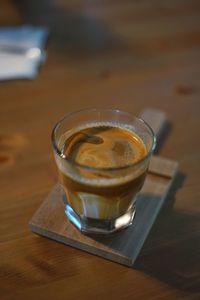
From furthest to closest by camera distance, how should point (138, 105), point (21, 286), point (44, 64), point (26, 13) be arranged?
point (26, 13)
point (44, 64)
point (138, 105)
point (21, 286)

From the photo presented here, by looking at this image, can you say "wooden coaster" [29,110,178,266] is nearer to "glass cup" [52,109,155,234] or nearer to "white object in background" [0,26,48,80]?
"glass cup" [52,109,155,234]

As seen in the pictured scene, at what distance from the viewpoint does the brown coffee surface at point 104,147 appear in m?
0.46

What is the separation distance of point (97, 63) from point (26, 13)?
0.35 metres

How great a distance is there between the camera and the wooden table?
Result: 0.44 meters

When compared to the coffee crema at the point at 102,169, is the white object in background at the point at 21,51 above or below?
below

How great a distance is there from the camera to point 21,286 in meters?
0.43

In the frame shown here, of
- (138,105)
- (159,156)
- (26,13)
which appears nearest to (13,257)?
(159,156)

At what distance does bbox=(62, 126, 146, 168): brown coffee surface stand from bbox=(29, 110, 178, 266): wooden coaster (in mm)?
66

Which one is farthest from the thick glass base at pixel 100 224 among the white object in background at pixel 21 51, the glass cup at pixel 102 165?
the white object in background at pixel 21 51

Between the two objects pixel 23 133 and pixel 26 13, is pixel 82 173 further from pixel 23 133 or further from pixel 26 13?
pixel 26 13

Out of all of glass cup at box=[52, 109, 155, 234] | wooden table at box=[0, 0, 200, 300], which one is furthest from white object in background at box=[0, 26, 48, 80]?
glass cup at box=[52, 109, 155, 234]

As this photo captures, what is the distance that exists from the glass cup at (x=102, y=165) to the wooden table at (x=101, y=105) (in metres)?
0.05

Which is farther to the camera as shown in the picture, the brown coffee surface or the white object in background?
the white object in background

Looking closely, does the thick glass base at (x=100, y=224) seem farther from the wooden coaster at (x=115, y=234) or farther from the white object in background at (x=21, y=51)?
the white object in background at (x=21, y=51)
